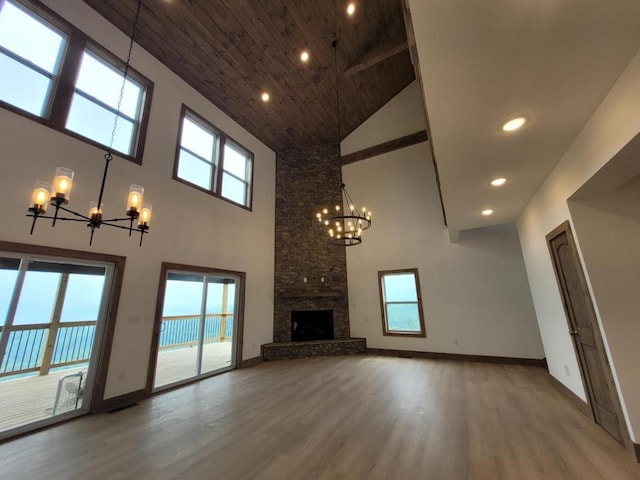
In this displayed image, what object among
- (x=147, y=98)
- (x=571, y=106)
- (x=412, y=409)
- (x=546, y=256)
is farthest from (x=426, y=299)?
(x=147, y=98)

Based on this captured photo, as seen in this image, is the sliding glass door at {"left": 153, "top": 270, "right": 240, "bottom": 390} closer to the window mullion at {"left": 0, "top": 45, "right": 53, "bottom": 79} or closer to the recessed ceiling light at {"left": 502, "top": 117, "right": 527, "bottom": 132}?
the window mullion at {"left": 0, "top": 45, "right": 53, "bottom": 79}

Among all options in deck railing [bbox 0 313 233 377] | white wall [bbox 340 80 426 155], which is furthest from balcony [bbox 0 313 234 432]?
white wall [bbox 340 80 426 155]

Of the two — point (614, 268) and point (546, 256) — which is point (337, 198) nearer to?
point (546, 256)

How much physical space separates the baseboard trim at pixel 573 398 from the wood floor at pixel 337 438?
8cm

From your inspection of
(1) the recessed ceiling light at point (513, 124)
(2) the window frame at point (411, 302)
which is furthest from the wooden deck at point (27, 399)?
(2) the window frame at point (411, 302)

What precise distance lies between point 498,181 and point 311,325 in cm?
570

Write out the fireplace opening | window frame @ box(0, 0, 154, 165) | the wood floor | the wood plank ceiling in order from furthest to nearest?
the fireplace opening < the wood plank ceiling < window frame @ box(0, 0, 154, 165) < the wood floor

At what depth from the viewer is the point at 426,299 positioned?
6684 millimetres

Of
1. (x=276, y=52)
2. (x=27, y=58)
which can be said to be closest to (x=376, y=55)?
(x=276, y=52)

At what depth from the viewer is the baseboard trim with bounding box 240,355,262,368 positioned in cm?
604

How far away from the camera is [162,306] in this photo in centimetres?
452

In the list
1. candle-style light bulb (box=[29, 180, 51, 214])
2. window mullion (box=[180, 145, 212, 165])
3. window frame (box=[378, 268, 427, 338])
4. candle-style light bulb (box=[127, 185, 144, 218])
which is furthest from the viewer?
window frame (box=[378, 268, 427, 338])

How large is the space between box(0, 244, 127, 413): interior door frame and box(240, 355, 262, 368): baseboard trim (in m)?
2.70

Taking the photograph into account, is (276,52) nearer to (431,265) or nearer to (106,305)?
(106,305)
